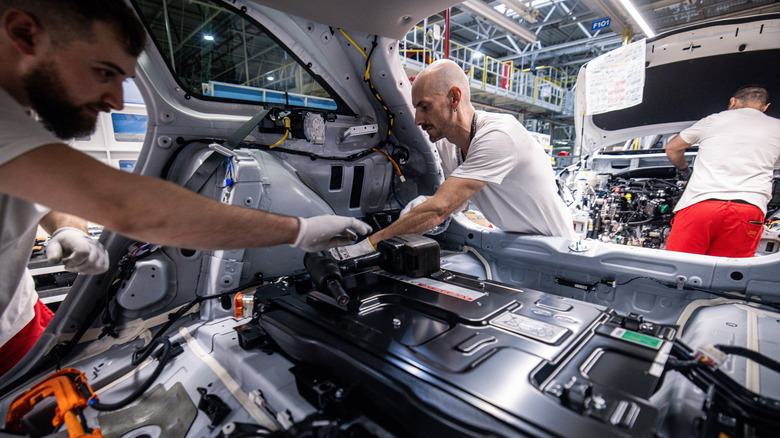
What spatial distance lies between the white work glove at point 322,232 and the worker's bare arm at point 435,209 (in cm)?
48

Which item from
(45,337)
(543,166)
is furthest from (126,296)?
(543,166)

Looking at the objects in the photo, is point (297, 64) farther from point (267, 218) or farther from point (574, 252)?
point (574, 252)

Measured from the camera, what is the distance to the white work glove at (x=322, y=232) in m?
0.94

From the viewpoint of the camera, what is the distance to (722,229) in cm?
247

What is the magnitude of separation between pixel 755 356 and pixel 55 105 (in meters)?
1.73

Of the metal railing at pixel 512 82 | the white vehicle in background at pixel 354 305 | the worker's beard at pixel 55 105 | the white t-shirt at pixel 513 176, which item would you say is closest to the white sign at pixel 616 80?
the white vehicle in background at pixel 354 305

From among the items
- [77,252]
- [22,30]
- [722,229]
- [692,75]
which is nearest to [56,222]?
[77,252]

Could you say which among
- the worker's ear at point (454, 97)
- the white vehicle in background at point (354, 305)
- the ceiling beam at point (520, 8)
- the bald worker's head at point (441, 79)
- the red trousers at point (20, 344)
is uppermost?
the ceiling beam at point (520, 8)

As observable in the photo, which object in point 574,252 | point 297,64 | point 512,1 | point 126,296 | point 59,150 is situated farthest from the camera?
point 512,1

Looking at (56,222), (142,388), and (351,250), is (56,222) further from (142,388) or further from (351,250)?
(351,250)

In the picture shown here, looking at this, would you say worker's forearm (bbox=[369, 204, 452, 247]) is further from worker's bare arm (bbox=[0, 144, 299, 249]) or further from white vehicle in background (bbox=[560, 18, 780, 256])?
white vehicle in background (bbox=[560, 18, 780, 256])

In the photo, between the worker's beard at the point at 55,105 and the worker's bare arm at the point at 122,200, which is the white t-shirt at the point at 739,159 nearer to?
the worker's bare arm at the point at 122,200

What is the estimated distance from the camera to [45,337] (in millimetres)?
1516

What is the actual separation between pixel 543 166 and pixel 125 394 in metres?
2.37
